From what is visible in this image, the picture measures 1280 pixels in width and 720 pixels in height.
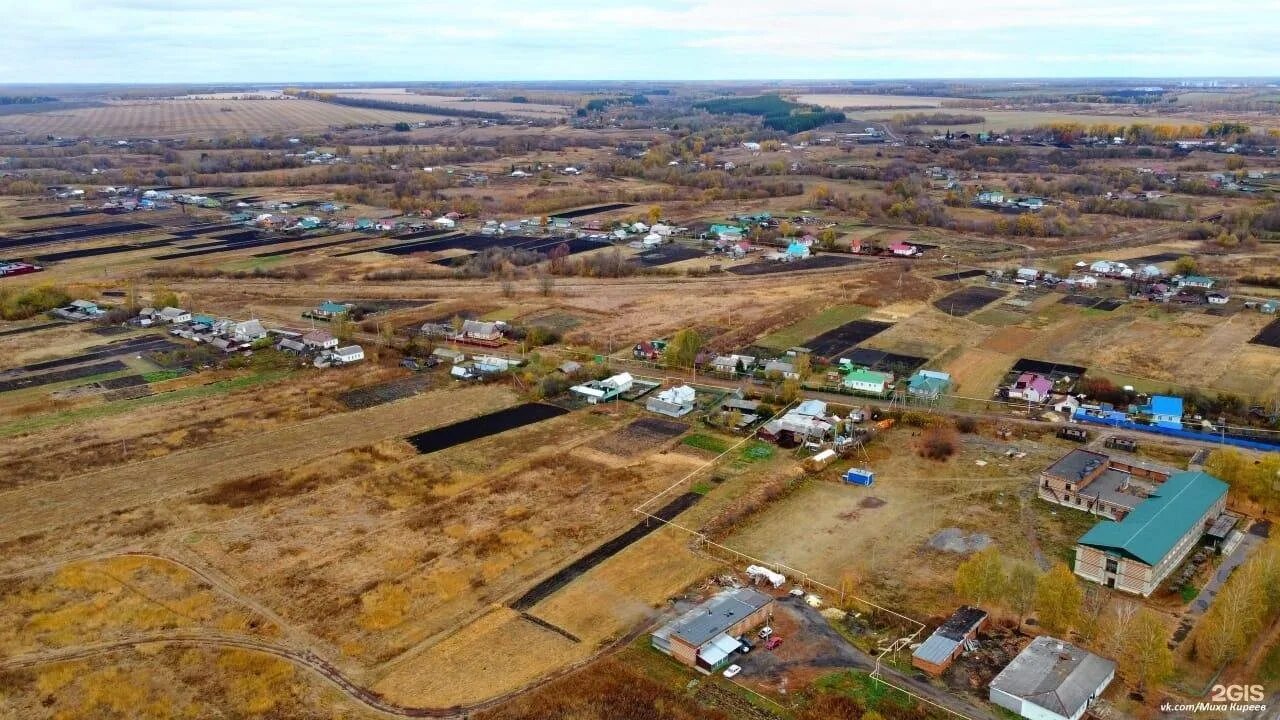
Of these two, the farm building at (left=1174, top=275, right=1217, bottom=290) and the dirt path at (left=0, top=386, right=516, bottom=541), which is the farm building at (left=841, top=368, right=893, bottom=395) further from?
the farm building at (left=1174, top=275, right=1217, bottom=290)

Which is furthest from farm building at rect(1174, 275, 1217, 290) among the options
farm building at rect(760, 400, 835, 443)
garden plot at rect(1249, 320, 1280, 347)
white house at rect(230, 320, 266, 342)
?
white house at rect(230, 320, 266, 342)

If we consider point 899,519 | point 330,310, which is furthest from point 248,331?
point 899,519

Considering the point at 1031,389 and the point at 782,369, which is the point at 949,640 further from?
the point at 782,369

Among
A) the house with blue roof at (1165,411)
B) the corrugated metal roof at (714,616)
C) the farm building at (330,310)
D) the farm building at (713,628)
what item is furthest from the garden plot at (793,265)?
the farm building at (713,628)

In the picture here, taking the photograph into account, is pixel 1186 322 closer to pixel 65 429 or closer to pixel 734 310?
pixel 734 310

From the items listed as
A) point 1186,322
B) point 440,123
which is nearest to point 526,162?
point 440,123

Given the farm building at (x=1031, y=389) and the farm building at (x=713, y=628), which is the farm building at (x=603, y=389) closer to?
the farm building at (x=713, y=628)
